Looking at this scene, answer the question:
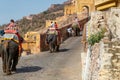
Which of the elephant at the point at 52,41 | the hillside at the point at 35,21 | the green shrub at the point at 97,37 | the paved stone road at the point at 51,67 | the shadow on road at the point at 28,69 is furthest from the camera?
the hillside at the point at 35,21

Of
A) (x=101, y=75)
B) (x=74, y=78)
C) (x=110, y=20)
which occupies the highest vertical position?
(x=110, y=20)

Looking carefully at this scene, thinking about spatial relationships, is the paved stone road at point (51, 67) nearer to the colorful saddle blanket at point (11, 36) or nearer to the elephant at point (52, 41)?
the elephant at point (52, 41)

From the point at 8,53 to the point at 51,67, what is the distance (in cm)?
230

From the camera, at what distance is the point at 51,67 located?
66.5ft

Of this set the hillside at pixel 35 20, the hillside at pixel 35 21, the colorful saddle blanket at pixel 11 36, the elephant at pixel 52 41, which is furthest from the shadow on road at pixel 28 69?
the hillside at pixel 35 21

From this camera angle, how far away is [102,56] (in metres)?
9.26

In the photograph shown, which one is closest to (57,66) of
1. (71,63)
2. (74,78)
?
(71,63)

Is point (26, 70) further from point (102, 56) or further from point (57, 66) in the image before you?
point (102, 56)

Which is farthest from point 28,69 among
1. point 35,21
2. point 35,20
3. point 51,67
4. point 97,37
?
point 35,20

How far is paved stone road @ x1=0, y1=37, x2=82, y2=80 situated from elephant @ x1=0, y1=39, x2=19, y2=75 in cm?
35

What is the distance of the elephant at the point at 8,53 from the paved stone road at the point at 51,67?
35 cm

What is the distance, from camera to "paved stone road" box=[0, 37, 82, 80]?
17688 millimetres

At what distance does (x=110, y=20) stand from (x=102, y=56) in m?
3.13

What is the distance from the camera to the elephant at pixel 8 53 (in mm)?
18641
